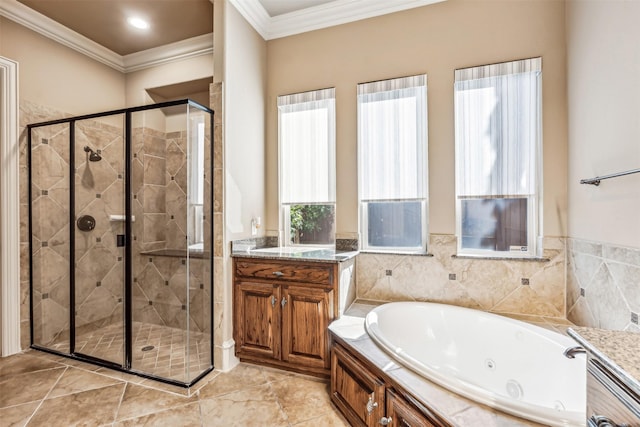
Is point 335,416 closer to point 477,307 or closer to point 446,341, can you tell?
point 446,341

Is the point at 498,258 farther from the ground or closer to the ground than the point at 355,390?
farther from the ground

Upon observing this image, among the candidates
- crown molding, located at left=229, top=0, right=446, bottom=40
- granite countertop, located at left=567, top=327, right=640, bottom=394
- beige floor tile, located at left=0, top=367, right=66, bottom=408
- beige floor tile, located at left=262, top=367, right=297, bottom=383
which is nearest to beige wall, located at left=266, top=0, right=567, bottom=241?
crown molding, located at left=229, top=0, right=446, bottom=40

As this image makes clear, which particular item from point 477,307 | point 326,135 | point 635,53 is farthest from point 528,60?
point 477,307

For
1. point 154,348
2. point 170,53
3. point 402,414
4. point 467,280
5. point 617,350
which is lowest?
point 154,348

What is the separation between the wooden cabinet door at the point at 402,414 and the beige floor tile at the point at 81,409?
1.63 meters

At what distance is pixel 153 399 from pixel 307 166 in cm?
212

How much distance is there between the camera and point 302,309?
2168 mm

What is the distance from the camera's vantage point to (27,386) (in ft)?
6.79

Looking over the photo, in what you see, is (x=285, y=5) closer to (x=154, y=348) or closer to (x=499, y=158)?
(x=499, y=158)

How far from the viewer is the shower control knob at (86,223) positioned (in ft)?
8.54

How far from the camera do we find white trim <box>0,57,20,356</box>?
96.7 inches

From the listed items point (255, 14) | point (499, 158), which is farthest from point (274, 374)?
point (255, 14)

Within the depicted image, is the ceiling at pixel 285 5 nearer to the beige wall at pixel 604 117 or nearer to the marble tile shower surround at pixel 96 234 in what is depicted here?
the marble tile shower surround at pixel 96 234

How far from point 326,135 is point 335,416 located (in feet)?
7.17
